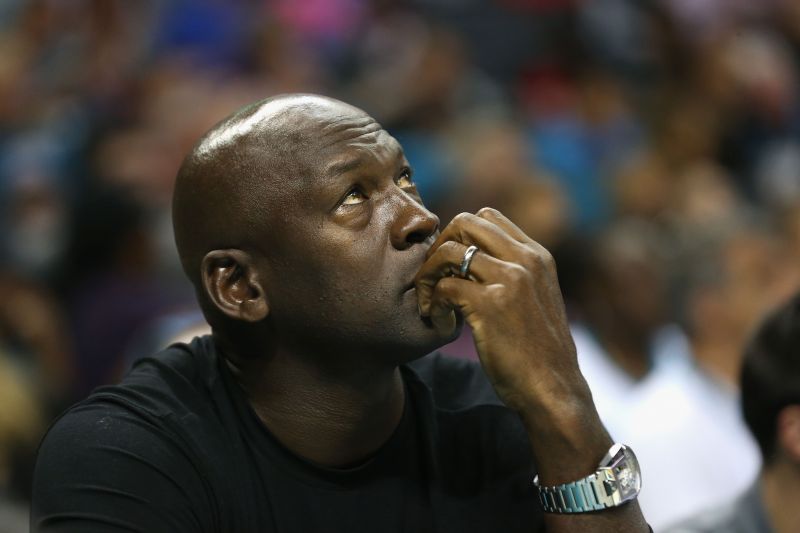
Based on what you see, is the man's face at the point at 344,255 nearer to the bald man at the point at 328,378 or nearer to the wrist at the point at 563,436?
the bald man at the point at 328,378

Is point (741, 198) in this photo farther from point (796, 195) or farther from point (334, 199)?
point (334, 199)

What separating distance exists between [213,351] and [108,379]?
8.30 feet

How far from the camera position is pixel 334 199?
2.20 meters

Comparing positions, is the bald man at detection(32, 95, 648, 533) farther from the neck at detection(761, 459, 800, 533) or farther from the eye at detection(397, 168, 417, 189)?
the neck at detection(761, 459, 800, 533)

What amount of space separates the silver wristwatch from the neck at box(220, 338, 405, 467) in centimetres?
37

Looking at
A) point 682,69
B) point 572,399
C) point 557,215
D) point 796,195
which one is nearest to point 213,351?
point 572,399

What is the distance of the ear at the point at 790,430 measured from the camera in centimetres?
300

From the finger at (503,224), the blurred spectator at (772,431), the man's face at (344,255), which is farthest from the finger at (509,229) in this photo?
the blurred spectator at (772,431)

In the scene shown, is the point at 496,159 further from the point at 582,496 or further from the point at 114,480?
the point at 114,480

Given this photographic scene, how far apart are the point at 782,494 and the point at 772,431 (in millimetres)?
159

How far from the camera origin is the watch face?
210cm

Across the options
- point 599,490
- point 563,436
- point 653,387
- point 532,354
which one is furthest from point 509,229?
point 653,387

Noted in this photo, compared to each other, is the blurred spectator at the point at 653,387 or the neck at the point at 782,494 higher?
the neck at the point at 782,494

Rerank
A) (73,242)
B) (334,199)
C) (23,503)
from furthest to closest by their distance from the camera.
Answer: (73,242), (23,503), (334,199)
